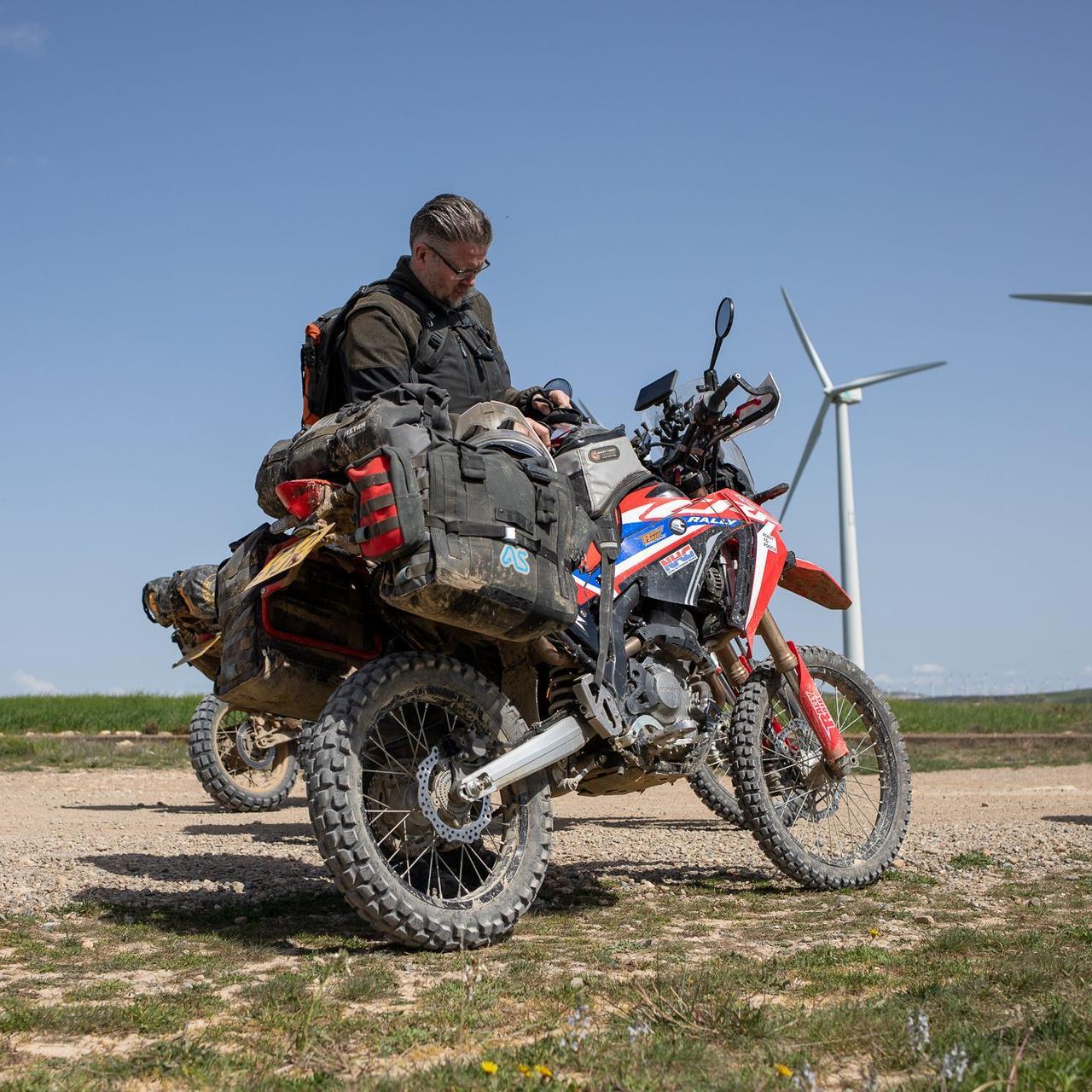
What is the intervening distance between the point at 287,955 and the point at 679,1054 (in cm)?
179

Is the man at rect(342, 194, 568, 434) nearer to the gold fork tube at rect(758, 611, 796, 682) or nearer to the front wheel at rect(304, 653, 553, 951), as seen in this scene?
the front wheel at rect(304, 653, 553, 951)

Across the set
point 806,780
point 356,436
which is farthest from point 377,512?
point 806,780

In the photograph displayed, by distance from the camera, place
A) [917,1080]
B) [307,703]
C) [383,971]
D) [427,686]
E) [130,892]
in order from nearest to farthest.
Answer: [917,1080], [383,971], [427,686], [307,703], [130,892]

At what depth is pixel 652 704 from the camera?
5180 mm

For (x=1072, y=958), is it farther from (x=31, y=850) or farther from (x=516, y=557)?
(x=31, y=850)

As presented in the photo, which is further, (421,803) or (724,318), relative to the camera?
(724,318)

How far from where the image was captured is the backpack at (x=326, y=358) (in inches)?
202

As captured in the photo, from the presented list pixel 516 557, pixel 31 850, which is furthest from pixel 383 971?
pixel 31 850

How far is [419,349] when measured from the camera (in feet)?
16.9

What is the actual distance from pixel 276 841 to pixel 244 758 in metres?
2.69

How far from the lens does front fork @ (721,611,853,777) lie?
6355 mm

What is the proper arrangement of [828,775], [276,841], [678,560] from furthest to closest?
[276,841] < [828,775] < [678,560]

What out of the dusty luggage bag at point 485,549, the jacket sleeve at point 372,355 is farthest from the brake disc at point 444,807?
the jacket sleeve at point 372,355

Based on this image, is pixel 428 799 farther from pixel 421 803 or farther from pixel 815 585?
pixel 815 585
